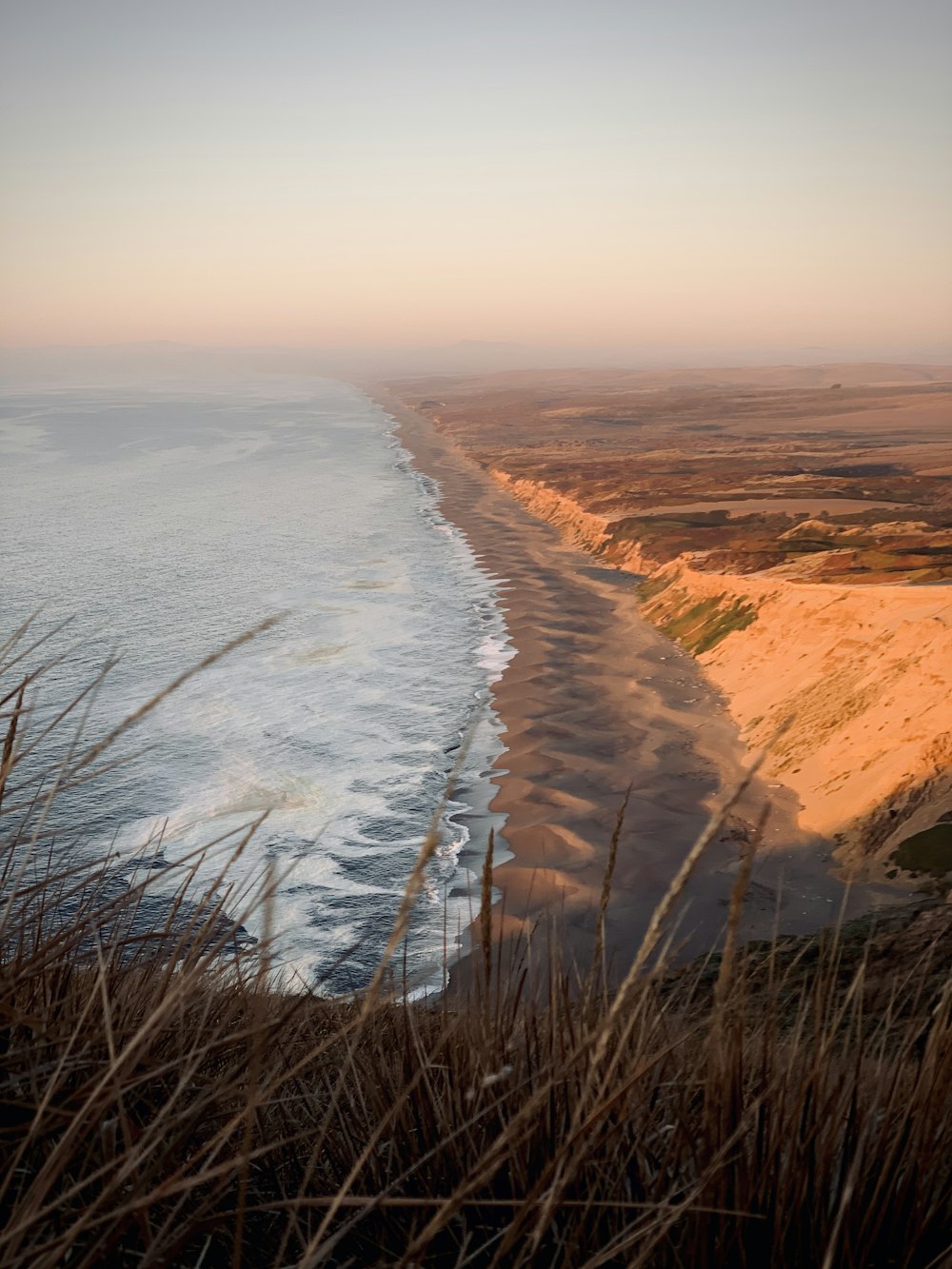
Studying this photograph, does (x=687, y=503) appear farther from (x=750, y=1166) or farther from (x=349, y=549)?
(x=750, y=1166)

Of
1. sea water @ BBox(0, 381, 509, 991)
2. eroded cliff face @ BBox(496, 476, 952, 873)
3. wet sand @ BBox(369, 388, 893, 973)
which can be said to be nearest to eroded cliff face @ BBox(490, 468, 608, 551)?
sea water @ BBox(0, 381, 509, 991)

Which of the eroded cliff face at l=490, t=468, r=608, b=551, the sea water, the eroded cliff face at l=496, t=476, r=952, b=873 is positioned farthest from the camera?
the eroded cliff face at l=490, t=468, r=608, b=551

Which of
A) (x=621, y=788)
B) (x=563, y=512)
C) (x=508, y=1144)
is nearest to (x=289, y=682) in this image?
(x=621, y=788)

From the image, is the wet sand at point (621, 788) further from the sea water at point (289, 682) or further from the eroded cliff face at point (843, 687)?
the sea water at point (289, 682)

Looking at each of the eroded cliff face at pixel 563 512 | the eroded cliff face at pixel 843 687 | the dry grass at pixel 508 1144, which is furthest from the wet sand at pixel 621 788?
the eroded cliff face at pixel 563 512

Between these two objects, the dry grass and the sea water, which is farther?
the sea water

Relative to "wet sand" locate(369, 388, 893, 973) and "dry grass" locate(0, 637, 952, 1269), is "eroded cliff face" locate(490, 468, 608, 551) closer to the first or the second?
"wet sand" locate(369, 388, 893, 973)

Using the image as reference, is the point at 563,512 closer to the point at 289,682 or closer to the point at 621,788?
the point at 289,682

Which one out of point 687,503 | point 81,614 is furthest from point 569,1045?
point 687,503
